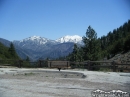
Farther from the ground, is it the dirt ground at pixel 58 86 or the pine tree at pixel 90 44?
the pine tree at pixel 90 44

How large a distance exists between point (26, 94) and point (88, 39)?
2772 centimetres

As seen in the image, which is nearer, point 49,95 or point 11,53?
point 49,95

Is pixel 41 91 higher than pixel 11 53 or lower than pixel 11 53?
lower

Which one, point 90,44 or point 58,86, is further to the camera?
point 90,44

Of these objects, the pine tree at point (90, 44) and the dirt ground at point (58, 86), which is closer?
the dirt ground at point (58, 86)

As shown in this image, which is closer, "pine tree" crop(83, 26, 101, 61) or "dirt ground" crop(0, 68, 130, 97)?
"dirt ground" crop(0, 68, 130, 97)

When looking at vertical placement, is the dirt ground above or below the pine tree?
below

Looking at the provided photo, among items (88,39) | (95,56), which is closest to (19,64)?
(95,56)

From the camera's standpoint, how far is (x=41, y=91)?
890 cm

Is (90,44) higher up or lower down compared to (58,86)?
higher up

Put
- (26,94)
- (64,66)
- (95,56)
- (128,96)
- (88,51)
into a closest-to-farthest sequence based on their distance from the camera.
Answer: (128,96) < (26,94) < (64,66) < (95,56) < (88,51)

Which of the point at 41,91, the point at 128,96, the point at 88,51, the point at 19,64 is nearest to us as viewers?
the point at 128,96

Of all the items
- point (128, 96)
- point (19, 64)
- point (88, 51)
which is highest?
A: point (88, 51)

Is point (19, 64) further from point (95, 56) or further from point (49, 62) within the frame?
point (95, 56)
